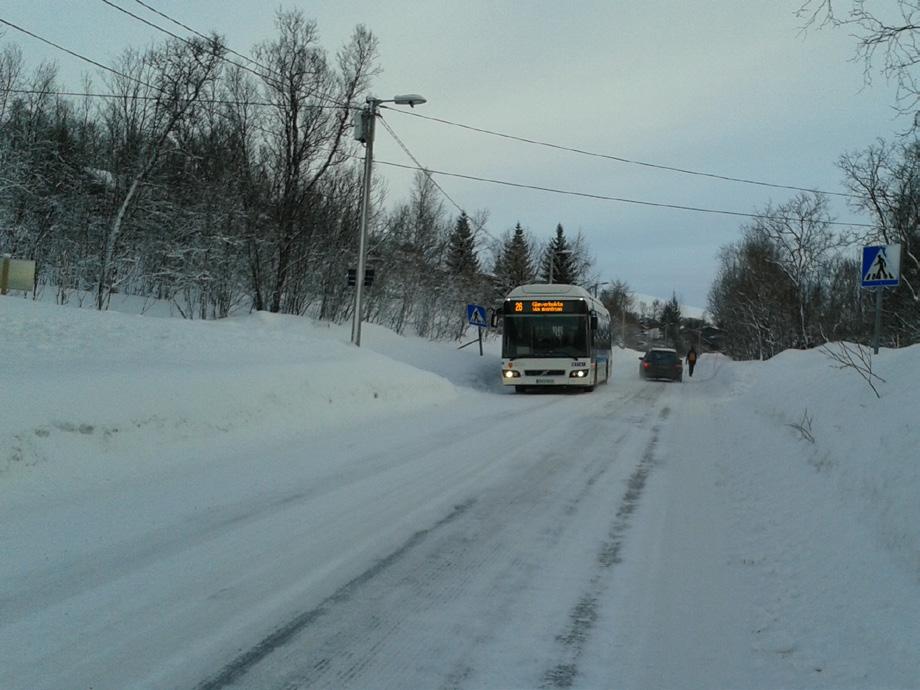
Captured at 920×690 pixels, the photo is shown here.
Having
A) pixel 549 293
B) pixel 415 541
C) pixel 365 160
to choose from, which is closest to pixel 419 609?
pixel 415 541

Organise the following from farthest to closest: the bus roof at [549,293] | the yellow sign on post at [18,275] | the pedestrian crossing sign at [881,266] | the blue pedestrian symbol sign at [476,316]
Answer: the blue pedestrian symbol sign at [476,316], the bus roof at [549,293], the yellow sign on post at [18,275], the pedestrian crossing sign at [881,266]

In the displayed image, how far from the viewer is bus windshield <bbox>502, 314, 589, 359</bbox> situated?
2122 centimetres

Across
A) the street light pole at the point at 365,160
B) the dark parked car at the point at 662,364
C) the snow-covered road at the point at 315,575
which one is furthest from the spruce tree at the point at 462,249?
the snow-covered road at the point at 315,575

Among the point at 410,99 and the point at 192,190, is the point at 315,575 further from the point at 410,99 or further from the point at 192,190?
the point at 192,190

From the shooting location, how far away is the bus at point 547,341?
2117 centimetres

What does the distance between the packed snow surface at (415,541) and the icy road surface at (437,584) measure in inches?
0.8

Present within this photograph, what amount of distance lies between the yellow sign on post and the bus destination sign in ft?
44.2

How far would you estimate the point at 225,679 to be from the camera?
3109mm

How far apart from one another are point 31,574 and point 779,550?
5641mm

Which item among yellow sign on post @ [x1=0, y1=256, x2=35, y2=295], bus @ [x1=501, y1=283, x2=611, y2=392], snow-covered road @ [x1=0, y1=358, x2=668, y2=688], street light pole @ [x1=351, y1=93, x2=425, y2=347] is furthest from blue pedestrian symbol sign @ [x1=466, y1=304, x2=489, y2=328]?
snow-covered road @ [x1=0, y1=358, x2=668, y2=688]

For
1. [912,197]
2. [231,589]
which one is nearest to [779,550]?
[231,589]

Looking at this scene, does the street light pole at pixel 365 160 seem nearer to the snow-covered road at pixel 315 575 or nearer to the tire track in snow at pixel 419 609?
the snow-covered road at pixel 315 575

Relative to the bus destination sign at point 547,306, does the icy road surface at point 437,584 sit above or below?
below

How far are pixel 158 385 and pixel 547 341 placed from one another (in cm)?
1446
